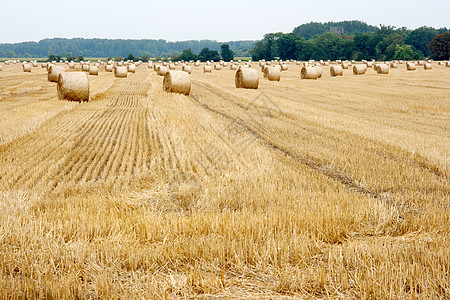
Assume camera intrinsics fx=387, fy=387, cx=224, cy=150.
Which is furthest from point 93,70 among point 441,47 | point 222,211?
point 441,47

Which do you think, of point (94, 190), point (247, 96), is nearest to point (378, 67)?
point (247, 96)

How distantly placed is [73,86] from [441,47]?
82.9 metres

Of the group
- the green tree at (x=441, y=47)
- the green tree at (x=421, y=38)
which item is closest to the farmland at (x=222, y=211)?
the green tree at (x=441, y=47)

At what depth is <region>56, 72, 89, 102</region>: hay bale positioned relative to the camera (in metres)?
17.0

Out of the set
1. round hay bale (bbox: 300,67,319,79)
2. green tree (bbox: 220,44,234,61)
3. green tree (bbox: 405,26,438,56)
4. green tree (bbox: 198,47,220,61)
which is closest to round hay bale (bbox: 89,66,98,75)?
round hay bale (bbox: 300,67,319,79)

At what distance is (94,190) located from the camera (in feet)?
19.1

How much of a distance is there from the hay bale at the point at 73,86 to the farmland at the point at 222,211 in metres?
5.69

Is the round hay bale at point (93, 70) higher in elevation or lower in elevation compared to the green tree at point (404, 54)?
lower

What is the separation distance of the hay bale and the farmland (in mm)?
5692

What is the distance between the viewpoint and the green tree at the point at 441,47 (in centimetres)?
7869

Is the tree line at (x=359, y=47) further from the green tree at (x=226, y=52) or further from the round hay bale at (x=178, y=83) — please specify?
the round hay bale at (x=178, y=83)

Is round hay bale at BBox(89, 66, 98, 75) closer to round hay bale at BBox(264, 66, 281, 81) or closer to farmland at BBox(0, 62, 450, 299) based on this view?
round hay bale at BBox(264, 66, 281, 81)

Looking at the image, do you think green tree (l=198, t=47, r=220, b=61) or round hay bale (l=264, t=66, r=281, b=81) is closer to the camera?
round hay bale (l=264, t=66, r=281, b=81)

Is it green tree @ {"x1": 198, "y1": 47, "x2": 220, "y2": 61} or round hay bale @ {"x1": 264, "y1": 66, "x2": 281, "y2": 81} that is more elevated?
green tree @ {"x1": 198, "y1": 47, "x2": 220, "y2": 61}
